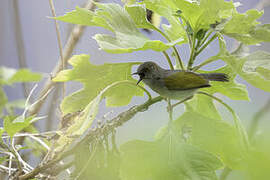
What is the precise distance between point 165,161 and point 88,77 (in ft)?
0.52

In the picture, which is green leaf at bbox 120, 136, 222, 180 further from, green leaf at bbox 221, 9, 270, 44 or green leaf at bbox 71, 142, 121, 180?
green leaf at bbox 221, 9, 270, 44

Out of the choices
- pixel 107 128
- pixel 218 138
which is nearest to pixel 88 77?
pixel 107 128

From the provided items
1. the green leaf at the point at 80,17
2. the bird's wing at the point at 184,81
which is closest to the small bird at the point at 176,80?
the bird's wing at the point at 184,81

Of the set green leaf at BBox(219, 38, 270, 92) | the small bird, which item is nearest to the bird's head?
the small bird

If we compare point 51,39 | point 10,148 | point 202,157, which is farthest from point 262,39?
point 51,39

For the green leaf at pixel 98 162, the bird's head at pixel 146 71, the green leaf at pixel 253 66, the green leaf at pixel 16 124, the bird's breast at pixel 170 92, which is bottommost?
the green leaf at pixel 98 162

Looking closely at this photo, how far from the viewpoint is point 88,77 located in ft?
1.27

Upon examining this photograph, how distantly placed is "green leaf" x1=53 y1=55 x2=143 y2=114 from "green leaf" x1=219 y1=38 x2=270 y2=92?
0.14m

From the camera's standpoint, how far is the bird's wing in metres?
0.35

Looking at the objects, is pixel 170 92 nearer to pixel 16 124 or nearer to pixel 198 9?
pixel 198 9

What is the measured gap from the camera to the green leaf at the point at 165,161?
0.30 meters

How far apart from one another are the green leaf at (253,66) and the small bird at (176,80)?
30 mm

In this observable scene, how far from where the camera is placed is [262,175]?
0.38 feet

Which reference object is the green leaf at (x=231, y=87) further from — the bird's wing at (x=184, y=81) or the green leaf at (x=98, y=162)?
the green leaf at (x=98, y=162)
